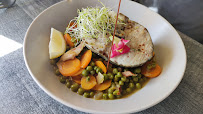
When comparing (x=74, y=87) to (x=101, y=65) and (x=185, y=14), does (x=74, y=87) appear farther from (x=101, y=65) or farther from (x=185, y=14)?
(x=185, y=14)

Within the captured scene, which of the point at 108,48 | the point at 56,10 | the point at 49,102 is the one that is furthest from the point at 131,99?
the point at 56,10

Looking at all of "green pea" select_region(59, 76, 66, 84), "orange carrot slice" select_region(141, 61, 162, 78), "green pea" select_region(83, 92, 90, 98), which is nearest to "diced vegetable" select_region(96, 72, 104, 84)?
"green pea" select_region(83, 92, 90, 98)

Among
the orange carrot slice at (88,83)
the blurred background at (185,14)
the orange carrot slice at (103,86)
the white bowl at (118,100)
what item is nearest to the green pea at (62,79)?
the white bowl at (118,100)

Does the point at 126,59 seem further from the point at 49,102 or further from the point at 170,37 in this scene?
the point at 49,102

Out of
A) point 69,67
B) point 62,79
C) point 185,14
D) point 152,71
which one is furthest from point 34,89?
point 185,14

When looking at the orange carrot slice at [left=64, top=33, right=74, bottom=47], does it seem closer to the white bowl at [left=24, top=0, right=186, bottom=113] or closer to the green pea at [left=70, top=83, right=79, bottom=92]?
the white bowl at [left=24, top=0, right=186, bottom=113]

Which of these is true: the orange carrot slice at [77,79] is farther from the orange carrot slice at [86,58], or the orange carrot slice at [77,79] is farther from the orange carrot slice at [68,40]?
Result: the orange carrot slice at [68,40]
